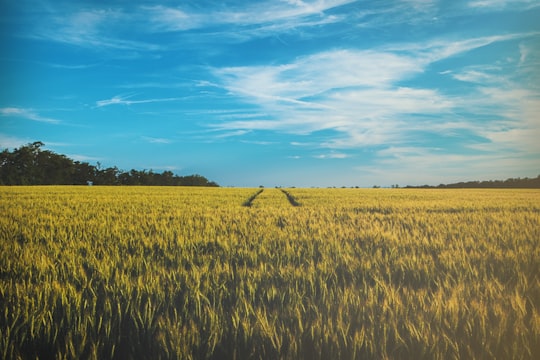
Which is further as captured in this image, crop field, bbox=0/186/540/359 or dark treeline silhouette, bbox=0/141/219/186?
dark treeline silhouette, bbox=0/141/219/186

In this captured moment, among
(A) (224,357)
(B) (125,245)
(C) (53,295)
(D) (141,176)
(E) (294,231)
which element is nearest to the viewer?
(A) (224,357)

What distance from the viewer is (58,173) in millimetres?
46656

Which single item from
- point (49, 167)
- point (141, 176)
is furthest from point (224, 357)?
point (141, 176)

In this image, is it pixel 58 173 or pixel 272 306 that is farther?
pixel 58 173

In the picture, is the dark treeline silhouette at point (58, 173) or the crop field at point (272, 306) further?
the dark treeline silhouette at point (58, 173)

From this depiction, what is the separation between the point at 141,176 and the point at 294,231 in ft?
205

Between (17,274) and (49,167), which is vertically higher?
(49,167)

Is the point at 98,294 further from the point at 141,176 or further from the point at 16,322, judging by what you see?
the point at 141,176

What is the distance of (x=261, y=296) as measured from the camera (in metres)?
2.55

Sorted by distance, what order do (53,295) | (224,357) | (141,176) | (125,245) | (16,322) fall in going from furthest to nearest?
(141,176)
(125,245)
(53,295)
(16,322)
(224,357)

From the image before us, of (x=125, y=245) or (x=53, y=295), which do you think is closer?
(x=53, y=295)

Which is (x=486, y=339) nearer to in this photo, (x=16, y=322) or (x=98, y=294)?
(x=98, y=294)

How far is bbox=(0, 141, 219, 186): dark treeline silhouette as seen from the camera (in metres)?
36.7

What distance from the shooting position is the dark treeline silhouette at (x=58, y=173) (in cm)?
3669
